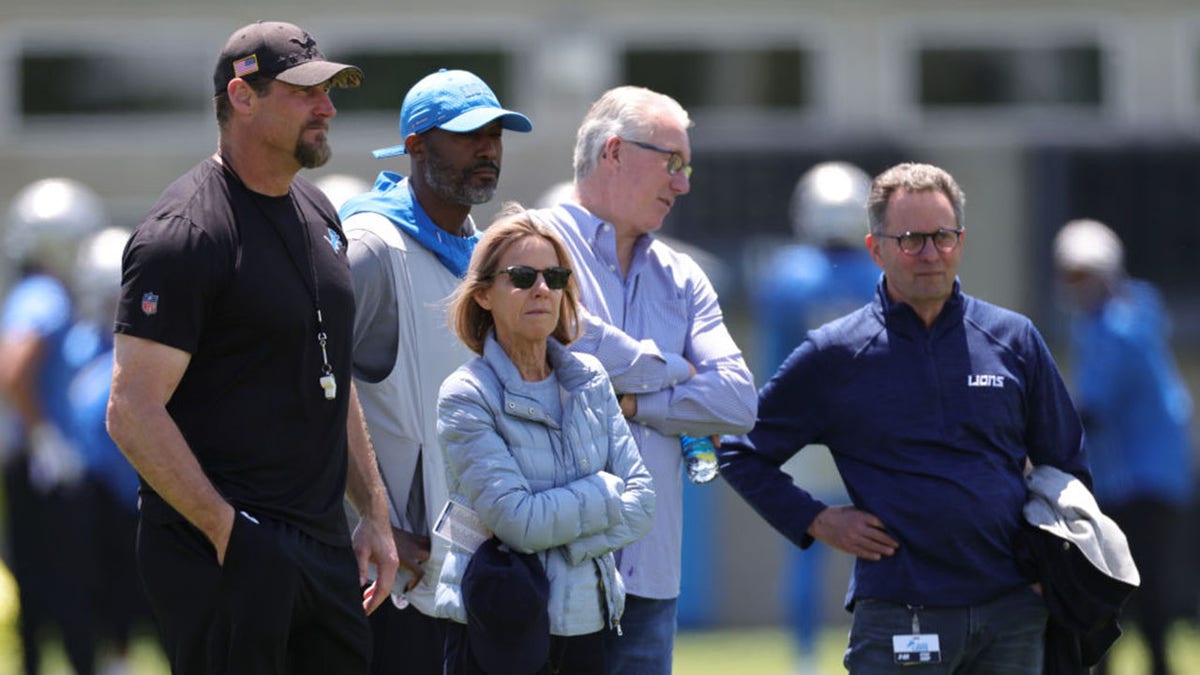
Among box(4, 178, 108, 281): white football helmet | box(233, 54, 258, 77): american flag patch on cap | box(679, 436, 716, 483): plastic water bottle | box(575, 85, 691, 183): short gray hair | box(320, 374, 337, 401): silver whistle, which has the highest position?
box(233, 54, 258, 77): american flag patch on cap

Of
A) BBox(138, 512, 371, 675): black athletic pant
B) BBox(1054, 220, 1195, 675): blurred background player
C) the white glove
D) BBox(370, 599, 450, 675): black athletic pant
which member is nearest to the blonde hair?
BBox(138, 512, 371, 675): black athletic pant

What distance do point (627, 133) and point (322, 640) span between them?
5.42 ft

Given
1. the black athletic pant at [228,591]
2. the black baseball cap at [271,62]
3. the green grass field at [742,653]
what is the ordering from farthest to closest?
the green grass field at [742,653], the black baseball cap at [271,62], the black athletic pant at [228,591]

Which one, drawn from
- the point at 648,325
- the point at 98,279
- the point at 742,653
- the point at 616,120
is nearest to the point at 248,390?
the point at 648,325

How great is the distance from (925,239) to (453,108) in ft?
4.29

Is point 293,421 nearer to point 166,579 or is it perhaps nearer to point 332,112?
point 166,579

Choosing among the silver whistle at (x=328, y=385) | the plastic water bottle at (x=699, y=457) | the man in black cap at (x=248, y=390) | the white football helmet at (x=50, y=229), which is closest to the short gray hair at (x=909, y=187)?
the plastic water bottle at (x=699, y=457)

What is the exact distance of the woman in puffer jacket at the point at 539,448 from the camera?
4496 mm

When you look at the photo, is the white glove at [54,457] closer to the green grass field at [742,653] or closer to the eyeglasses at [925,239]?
the green grass field at [742,653]

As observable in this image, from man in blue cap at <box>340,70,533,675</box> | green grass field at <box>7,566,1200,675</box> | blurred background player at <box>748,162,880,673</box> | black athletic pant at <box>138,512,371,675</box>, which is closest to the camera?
black athletic pant at <box>138,512,371,675</box>

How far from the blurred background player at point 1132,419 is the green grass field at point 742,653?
1.00 meters

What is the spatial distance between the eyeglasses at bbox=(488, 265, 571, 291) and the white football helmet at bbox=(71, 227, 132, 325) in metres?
4.62

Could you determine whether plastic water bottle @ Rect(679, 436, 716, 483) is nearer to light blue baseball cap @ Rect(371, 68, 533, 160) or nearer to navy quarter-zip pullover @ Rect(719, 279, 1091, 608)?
navy quarter-zip pullover @ Rect(719, 279, 1091, 608)

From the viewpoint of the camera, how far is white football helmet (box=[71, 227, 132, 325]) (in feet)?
29.9
